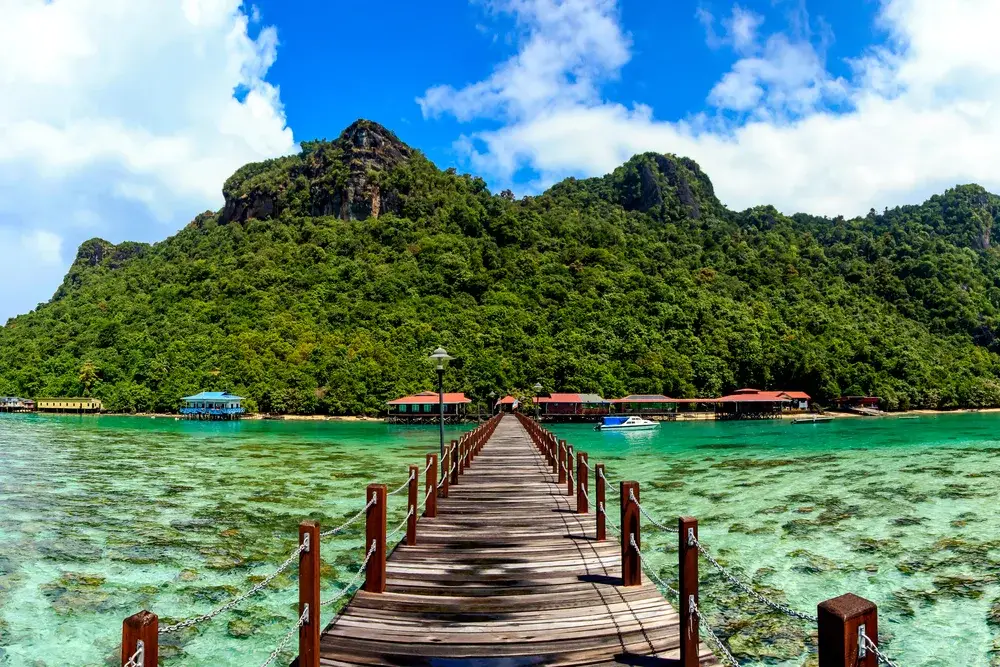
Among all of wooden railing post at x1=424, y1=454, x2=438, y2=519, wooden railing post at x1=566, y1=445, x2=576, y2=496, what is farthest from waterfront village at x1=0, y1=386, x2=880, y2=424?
wooden railing post at x1=424, y1=454, x2=438, y2=519

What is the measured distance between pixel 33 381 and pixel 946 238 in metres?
166

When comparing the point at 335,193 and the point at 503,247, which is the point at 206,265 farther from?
the point at 503,247

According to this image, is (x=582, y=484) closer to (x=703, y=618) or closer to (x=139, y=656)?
(x=703, y=618)

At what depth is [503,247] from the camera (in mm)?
101750

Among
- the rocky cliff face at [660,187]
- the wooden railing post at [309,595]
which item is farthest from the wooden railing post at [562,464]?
the rocky cliff face at [660,187]

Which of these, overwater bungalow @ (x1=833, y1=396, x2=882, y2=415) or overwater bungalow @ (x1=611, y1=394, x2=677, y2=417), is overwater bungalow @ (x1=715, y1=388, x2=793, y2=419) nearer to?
overwater bungalow @ (x1=611, y1=394, x2=677, y2=417)

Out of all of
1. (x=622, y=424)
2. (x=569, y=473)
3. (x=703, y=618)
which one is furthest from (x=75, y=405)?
(x=703, y=618)

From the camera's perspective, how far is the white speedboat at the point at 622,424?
52.1 meters

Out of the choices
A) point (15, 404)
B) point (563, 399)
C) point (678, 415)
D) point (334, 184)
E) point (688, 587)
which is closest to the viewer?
point (688, 587)

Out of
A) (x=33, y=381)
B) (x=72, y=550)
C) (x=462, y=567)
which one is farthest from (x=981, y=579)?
(x=33, y=381)

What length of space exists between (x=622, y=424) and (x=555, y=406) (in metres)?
15.2

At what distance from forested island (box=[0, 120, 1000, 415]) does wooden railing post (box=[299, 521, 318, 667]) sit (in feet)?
211

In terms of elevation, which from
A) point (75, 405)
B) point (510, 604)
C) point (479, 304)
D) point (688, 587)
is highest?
point (479, 304)

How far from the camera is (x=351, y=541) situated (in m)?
12.6
